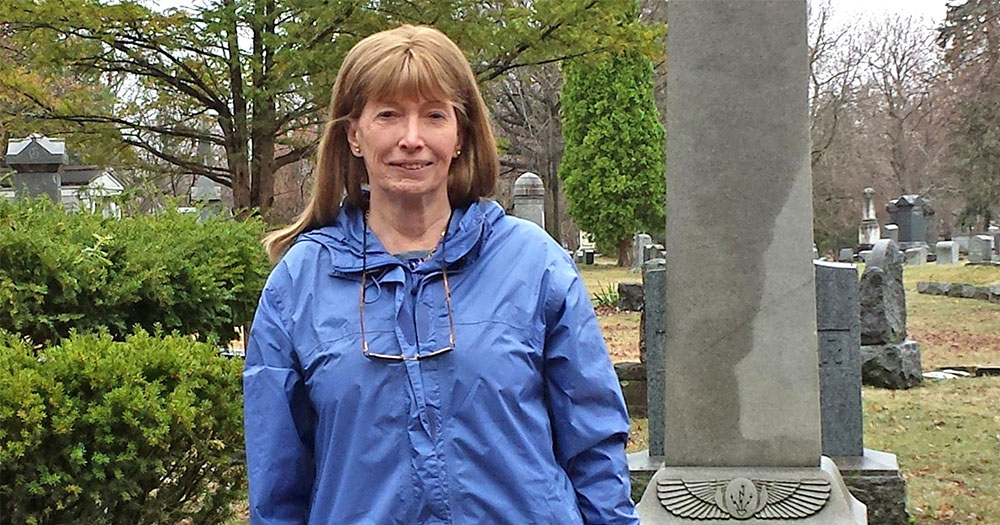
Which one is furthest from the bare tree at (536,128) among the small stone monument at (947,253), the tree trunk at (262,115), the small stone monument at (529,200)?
the tree trunk at (262,115)

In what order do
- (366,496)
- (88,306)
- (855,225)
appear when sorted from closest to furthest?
(366,496), (88,306), (855,225)

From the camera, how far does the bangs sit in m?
1.99

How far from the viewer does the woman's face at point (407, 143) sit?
201 cm

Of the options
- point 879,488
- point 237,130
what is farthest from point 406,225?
point 237,130

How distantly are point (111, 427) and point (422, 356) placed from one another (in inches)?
83.6

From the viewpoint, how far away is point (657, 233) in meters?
36.2

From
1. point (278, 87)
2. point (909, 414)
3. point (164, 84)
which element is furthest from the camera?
point (164, 84)

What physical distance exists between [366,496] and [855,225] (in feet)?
160

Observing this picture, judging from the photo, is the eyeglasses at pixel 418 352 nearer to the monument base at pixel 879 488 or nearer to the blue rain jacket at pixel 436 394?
the blue rain jacket at pixel 436 394

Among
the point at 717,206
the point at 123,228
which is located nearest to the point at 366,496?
the point at 717,206

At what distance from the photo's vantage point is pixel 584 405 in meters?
1.99

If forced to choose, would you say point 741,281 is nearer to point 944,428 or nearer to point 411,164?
point 411,164

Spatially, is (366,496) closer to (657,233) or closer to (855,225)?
(657,233)

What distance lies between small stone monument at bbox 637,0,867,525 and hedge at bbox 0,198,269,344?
2185 millimetres
